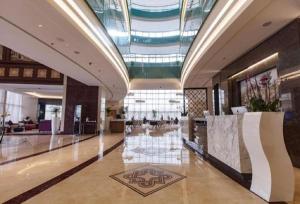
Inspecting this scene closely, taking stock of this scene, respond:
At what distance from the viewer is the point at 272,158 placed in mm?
2342

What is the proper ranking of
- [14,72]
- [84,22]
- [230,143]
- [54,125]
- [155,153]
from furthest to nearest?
[54,125], [14,72], [155,153], [84,22], [230,143]

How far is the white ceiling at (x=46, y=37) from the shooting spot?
12.5 feet

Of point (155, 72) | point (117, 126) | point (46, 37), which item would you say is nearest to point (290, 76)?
point (46, 37)

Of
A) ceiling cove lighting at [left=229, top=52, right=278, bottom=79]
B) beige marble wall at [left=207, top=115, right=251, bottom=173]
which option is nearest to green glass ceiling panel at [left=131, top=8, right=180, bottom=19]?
ceiling cove lighting at [left=229, top=52, right=278, bottom=79]

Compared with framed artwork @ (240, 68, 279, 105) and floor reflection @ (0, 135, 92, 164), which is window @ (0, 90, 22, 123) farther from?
framed artwork @ (240, 68, 279, 105)

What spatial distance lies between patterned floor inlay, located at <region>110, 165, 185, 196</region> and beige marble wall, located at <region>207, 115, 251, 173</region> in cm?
94

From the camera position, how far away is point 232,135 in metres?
3.20

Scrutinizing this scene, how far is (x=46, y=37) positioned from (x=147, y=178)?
4.54 metres

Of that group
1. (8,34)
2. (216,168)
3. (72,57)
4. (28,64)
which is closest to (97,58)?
(72,57)

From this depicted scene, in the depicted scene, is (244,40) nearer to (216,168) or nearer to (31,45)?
(216,168)

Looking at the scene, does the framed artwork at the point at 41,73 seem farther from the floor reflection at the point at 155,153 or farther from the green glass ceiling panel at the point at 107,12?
the floor reflection at the point at 155,153

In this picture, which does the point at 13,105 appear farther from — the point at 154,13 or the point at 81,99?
the point at 154,13

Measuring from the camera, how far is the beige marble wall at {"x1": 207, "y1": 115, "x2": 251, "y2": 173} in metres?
2.98

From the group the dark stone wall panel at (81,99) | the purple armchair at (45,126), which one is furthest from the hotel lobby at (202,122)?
the purple armchair at (45,126)
